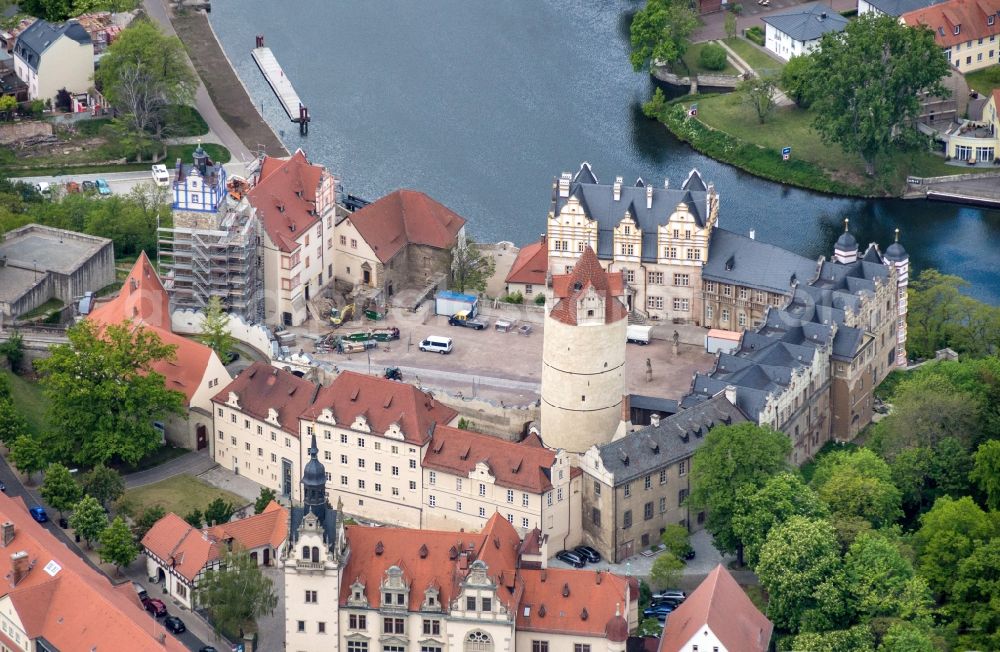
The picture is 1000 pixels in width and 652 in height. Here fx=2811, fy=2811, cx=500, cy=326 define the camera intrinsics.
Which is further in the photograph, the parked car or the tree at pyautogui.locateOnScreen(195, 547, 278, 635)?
the parked car

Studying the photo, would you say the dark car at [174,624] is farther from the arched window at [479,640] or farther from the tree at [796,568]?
the tree at [796,568]

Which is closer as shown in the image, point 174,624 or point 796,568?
point 796,568

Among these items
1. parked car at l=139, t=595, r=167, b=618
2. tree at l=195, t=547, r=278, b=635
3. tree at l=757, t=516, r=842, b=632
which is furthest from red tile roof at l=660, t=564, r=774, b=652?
parked car at l=139, t=595, r=167, b=618

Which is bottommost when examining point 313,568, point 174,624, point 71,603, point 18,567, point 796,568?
point 174,624

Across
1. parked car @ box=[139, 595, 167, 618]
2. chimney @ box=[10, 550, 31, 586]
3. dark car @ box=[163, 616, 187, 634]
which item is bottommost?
dark car @ box=[163, 616, 187, 634]

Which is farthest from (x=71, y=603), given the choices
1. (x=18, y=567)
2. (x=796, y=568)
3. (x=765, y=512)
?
(x=796, y=568)

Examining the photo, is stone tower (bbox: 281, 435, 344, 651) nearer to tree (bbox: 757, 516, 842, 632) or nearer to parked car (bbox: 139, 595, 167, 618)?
parked car (bbox: 139, 595, 167, 618)

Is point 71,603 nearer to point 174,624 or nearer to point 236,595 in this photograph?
point 174,624

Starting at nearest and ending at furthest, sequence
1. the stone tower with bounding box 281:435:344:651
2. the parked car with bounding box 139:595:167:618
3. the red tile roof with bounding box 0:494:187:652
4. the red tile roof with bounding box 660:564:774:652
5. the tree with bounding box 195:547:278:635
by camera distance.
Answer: the red tile roof with bounding box 0:494:187:652
the red tile roof with bounding box 660:564:774:652
the stone tower with bounding box 281:435:344:651
the tree with bounding box 195:547:278:635
the parked car with bounding box 139:595:167:618
